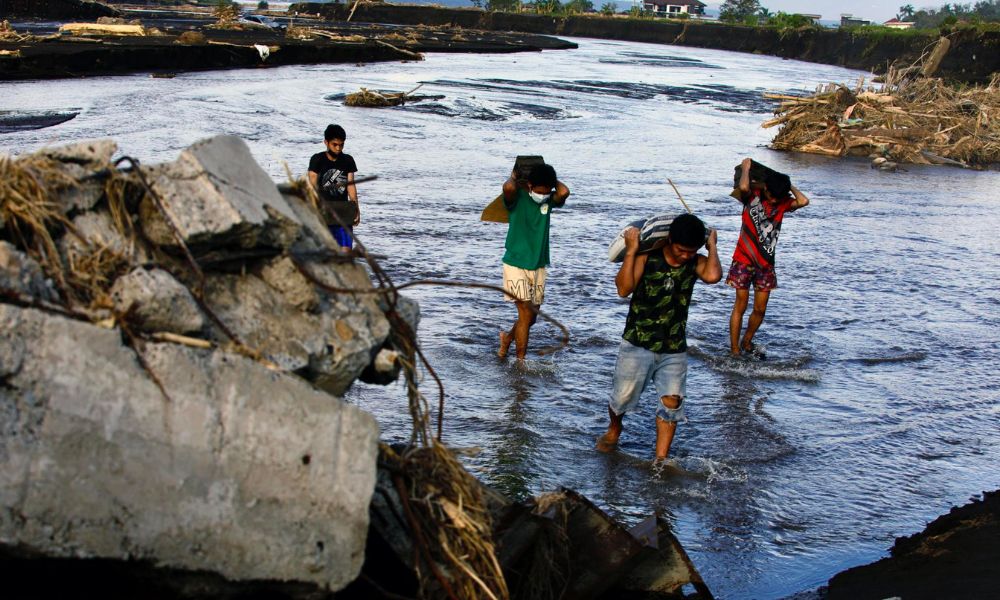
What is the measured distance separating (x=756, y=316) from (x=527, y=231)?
7.87 ft

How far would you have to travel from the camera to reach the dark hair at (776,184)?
8.55 metres

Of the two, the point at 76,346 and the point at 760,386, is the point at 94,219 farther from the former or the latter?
the point at 760,386

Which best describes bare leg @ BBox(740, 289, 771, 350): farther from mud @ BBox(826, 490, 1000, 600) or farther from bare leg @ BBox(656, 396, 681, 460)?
mud @ BBox(826, 490, 1000, 600)

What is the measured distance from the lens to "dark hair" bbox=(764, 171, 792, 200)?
8.55m

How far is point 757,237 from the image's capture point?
8.74 meters

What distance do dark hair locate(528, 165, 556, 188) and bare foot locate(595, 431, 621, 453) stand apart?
6.71 feet

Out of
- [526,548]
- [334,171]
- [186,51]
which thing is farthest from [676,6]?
[526,548]

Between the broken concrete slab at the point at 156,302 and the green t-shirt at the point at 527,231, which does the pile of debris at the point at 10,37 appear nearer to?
the green t-shirt at the point at 527,231

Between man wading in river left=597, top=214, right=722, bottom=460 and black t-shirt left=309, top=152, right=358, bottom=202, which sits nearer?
man wading in river left=597, top=214, right=722, bottom=460

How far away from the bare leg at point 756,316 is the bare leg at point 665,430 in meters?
2.82

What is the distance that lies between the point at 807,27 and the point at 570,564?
73.0 m

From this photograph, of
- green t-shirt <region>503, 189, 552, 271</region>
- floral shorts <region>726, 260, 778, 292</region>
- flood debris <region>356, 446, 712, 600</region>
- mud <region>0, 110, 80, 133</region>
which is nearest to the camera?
flood debris <region>356, 446, 712, 600</region>

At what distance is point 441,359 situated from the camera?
27.5ft

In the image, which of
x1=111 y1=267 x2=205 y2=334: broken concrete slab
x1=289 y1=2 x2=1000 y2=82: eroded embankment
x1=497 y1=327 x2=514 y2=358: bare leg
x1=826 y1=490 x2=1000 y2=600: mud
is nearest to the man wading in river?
x1=826 y1=490 x2=1000 y2=600: mud
